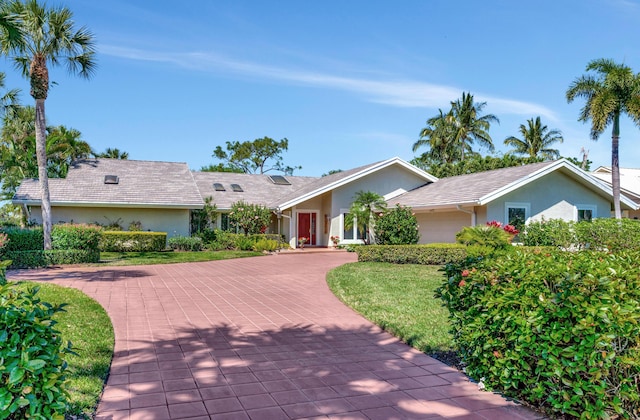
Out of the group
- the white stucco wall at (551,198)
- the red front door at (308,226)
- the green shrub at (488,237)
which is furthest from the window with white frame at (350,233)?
the green shrub at (488,237)

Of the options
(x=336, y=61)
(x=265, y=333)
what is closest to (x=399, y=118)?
(x=336, y=61)

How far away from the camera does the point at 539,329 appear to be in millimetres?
3775

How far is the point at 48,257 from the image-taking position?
15.4 m

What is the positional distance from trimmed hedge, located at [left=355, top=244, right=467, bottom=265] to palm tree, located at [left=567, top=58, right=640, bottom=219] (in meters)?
11.4

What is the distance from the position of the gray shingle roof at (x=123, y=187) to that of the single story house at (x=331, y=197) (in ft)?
0.16

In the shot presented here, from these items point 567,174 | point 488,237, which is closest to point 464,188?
point 567,174

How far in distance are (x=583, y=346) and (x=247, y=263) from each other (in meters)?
15.3

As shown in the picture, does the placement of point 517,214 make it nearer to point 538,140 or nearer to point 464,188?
point 464,188

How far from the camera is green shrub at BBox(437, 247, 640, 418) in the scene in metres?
3.55

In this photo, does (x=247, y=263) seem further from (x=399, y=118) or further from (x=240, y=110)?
(x=240, y=110)

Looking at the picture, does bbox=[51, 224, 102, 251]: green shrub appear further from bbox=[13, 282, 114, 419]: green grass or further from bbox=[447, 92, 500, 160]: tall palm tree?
bbox=[447, 92, 500, 160]: tall palm tree

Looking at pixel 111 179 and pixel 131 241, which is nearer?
pixel 131 241

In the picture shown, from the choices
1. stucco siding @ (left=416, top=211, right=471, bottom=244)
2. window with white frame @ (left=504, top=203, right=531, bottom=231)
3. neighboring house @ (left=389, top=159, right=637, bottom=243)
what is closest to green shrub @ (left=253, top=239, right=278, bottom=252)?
neighboring house @ (left=389, top=159, right=637, bottom=243)

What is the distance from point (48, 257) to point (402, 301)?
41.8 feet
